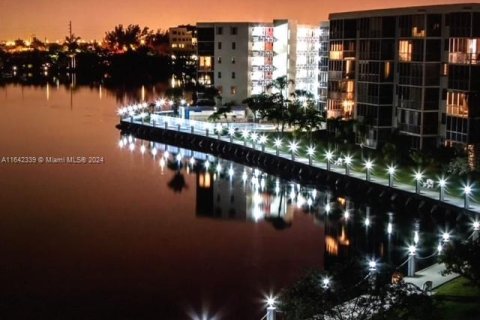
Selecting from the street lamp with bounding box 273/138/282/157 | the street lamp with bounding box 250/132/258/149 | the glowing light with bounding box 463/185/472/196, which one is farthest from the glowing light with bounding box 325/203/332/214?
the street lamp with bounding box 250/132/258/149

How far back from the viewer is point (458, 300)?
12.6m

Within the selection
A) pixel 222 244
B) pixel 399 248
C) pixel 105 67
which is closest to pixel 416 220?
pixel 399 248

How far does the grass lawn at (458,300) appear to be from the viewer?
468 inches

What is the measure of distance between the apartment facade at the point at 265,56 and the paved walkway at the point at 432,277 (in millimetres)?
31217

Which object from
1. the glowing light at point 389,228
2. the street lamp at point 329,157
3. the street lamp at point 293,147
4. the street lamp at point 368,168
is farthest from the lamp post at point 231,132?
the glowing light at point 389,228

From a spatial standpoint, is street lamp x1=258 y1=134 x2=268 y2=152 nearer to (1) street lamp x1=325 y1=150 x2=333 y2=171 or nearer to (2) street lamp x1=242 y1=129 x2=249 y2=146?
(2) street lamp x1=242 y1=129 x2=249 y2=146

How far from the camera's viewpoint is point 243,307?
596 inches

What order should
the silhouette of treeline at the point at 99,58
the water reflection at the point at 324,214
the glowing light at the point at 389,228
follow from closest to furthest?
the water reflection at the point at 324,214 < the glowing light at the point at 389,228 < the silhouette of treeline at the point at 99,58

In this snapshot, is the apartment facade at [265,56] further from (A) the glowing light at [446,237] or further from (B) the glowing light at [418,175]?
(A) the glowing light at [446,237]

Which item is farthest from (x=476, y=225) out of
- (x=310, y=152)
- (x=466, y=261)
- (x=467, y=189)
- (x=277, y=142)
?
(x=277, y=142)

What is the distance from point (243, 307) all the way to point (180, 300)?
1269 mm

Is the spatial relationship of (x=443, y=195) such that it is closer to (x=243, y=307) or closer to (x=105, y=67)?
(x=243, y=307)

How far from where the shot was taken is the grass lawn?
39.0 ft

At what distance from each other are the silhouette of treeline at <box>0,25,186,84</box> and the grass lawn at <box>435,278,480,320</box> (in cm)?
7462
